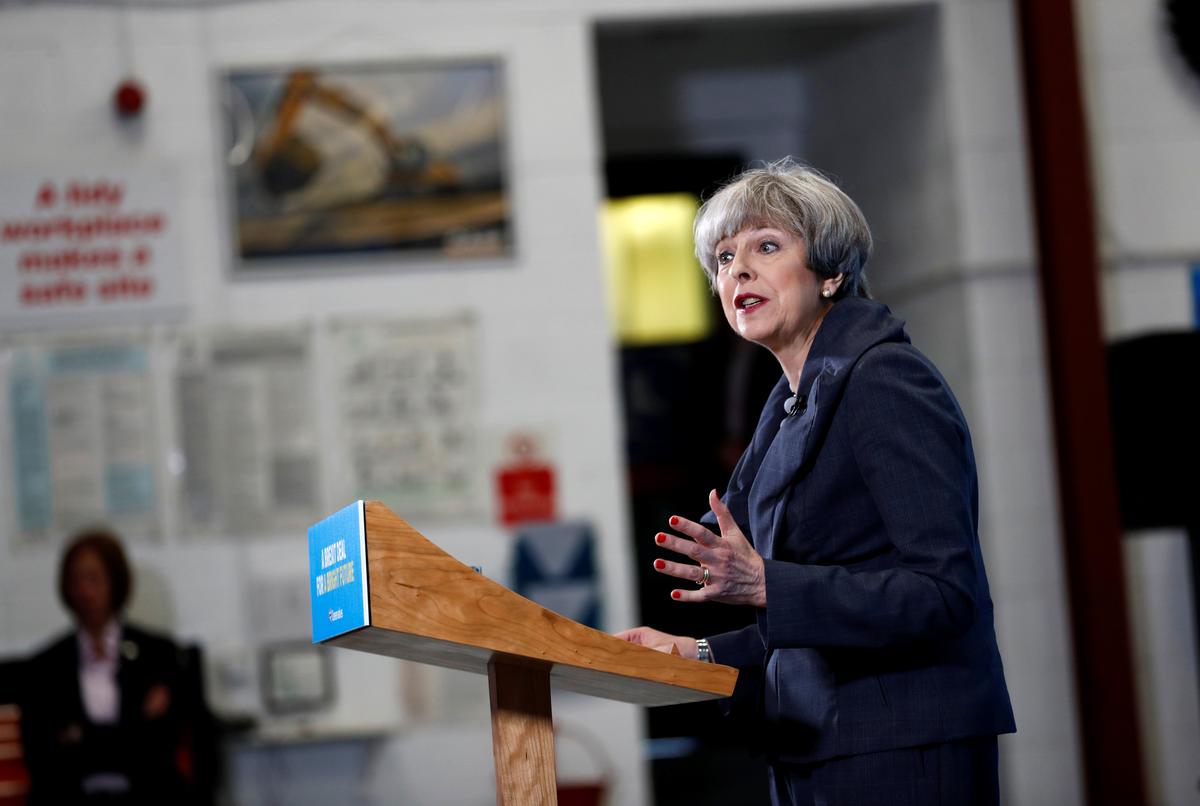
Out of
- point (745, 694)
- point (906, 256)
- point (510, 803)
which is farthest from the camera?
point (906, 256)

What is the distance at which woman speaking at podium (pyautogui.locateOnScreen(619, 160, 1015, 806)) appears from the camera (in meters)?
1.60

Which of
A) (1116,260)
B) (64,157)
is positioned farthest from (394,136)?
(1116,260)

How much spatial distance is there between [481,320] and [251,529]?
0.97m

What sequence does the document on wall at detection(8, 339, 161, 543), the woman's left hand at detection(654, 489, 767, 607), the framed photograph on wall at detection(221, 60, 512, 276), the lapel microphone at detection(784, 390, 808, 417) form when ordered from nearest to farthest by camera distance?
the woman's left hand at detection(654, 489, 767, 607)
the lapel microphone at detection(784, 390, 808, 417)
the document on wall at detection(8, 339, 161, 543)
the framed photograph on wall at detection(221, 60, 512, 276)

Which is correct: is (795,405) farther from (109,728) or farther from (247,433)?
(247,433)

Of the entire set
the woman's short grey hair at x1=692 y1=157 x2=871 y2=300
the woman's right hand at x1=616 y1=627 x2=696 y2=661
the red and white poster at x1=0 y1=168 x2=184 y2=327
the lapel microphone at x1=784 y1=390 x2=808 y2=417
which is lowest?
the woman's right hand at x1=616 y1=627 x2=696 y2=661

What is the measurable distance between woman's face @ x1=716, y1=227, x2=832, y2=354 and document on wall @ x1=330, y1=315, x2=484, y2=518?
2993 mm

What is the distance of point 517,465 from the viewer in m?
4.78

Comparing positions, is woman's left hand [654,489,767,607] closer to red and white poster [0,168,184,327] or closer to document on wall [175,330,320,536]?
document on wall [175,330,320,536]

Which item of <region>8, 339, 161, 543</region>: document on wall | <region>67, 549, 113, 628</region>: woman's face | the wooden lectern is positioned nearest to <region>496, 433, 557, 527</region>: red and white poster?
<region>8, 339, 161, 543</region>: document on wall

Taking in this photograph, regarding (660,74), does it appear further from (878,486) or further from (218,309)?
(878,486)

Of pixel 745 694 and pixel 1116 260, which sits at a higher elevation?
pixel 1116 260

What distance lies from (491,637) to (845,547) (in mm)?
451

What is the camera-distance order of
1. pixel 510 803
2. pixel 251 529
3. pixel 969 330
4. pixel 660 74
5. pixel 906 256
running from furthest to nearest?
pixel 660 74
pixel 906 256
pixel 969 330
pixel 251 529
pixel 510 803
